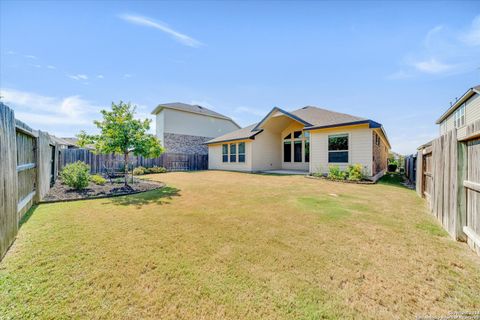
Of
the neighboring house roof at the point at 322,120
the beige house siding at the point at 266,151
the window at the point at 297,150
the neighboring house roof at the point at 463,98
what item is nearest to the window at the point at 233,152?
the neighboring house roof at the point at 322,120

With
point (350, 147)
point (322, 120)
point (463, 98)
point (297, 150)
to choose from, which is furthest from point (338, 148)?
point (463, 98)

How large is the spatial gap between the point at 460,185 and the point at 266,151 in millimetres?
13415

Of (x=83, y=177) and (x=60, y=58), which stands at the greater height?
(x=60, y=58)

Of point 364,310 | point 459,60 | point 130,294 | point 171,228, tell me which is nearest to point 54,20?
point 171,228

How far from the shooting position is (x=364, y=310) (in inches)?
68.9

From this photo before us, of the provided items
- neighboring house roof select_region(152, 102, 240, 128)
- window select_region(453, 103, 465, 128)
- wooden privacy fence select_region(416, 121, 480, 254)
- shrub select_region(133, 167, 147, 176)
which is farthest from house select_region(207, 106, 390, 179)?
neighboring house roof select_region(152, 102, 240, 128)

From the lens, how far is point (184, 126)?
78.6ft

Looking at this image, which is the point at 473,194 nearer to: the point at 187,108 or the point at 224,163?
the point at 224,163

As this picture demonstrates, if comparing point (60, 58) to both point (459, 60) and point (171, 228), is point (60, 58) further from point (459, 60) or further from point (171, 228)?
point (459, 60)

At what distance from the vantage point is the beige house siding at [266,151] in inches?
612

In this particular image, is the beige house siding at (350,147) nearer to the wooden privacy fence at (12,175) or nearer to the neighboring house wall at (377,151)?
the neighboring house wall at (377,151)

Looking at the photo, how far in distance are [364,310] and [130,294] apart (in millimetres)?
2338

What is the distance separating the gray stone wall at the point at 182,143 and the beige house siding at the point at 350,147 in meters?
14.9

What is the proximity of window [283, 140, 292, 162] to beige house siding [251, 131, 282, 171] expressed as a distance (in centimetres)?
40
